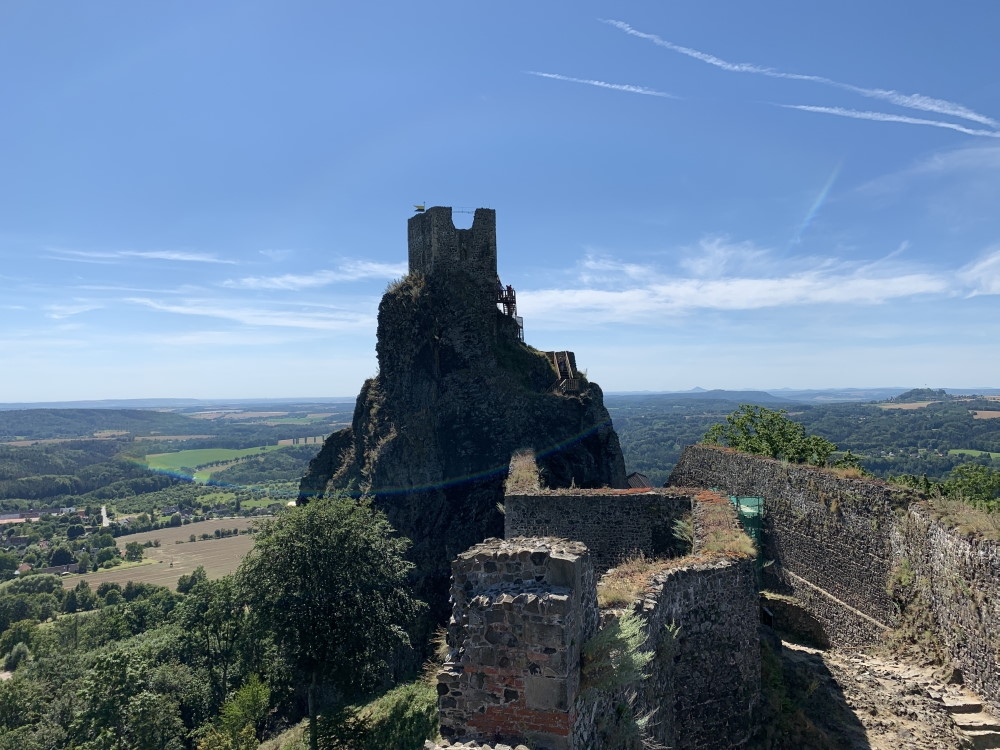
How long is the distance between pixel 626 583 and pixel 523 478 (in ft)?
42.1

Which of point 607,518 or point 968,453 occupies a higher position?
point 607,518

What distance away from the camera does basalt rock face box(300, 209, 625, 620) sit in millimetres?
31828

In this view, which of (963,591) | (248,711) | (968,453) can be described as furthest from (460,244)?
(968,453)

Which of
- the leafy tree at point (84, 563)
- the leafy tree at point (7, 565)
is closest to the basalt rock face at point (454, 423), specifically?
the leafy tree at point (84, 563)

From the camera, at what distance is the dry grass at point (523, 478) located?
16.7 metres

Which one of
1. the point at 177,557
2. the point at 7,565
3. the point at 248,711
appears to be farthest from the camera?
the point at 177,557

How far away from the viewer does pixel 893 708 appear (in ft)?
29.6

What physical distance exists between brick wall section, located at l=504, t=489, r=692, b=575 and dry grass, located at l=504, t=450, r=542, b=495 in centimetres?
76

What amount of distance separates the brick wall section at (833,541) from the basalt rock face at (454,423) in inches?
541

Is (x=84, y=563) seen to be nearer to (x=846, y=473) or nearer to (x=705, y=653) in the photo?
(x=846, y=473)

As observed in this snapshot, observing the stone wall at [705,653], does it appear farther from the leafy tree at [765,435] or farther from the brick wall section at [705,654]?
the leafy tree at [765,435]

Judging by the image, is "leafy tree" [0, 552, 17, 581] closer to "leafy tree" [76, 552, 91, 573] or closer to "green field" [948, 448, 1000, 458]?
"leafy tree" [76, 552, 91, 573]

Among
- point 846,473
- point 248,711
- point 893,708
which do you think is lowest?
point 248,711

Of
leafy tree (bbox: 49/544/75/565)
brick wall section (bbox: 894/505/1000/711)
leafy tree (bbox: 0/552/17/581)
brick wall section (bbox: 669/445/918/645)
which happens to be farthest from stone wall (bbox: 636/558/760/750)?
leafy tree (bbox: 49/544/75/565)
